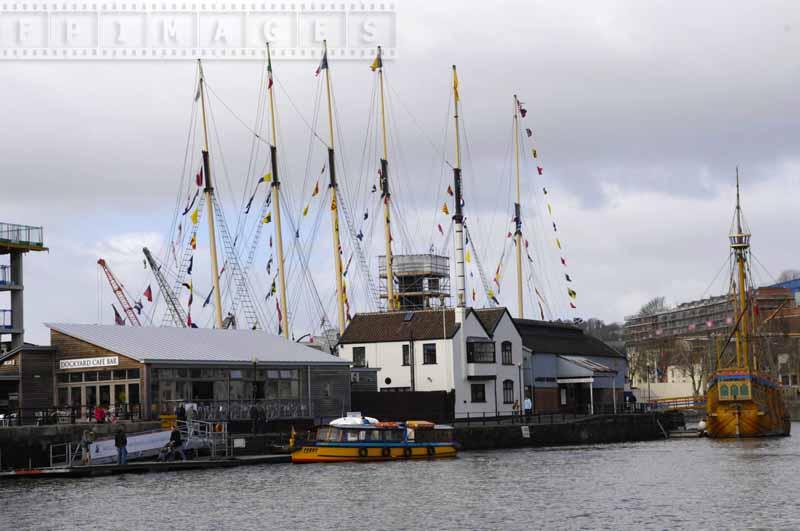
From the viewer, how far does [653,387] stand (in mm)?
180875

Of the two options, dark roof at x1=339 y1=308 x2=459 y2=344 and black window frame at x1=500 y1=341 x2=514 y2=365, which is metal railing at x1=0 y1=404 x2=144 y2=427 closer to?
dark roof at x1=339 y1=308 x2=459 y2=344

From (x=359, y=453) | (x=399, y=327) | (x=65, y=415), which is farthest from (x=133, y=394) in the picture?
(x=399, y=327)

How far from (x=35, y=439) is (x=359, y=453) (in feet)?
55.0

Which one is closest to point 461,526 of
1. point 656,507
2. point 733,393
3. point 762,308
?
point 656,507

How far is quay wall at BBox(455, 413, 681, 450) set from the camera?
77.2 m

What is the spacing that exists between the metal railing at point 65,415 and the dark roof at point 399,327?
96.9 ft

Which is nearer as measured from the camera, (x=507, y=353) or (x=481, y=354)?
(x=481, y=354)

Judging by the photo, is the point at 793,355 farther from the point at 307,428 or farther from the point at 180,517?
the point at 180,517

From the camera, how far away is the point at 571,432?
85.0 m

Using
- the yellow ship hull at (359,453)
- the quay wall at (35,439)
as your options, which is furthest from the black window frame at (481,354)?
the quay wall at (35,439)

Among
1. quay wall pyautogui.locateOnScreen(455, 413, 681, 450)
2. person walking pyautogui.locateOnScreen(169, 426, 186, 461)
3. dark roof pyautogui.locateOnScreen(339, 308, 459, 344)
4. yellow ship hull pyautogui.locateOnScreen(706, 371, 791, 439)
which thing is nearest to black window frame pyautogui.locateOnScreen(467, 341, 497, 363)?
dark roof pyautogui.locateOnScreen(339, 308, 459, 344)

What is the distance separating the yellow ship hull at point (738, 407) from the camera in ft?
291

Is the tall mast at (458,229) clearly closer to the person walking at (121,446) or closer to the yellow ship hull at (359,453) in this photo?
the yellow ship hull at (359,453)

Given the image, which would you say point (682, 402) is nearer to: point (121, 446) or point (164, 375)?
point (164, 375)
